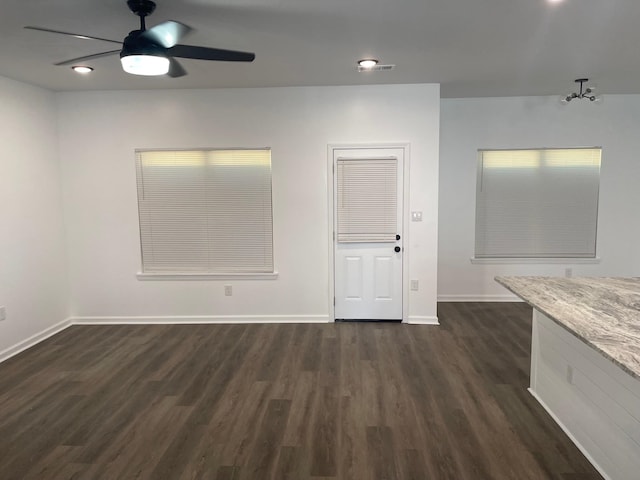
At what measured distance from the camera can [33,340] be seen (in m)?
4.28

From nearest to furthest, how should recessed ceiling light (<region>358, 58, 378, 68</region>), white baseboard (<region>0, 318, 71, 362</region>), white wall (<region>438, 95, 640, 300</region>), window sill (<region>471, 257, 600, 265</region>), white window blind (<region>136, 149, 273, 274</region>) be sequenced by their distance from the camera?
recessed ceiling light (<region>358, 58, 378, 68</region>)
white baseboard (<region>0, 318, 71, 362</region>)
white window blind (<region>136, 149, 273, 274</region>)
white wall (<region>438, 95, 640, 300</region>)
window sill (<region>471, 257, 600, 265</region>)

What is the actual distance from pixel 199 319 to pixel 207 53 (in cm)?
324

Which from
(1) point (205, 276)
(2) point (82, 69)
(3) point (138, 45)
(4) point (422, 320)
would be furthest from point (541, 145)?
(2) point (82, 69)

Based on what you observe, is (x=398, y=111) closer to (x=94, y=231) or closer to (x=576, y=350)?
(x=576, y=350)

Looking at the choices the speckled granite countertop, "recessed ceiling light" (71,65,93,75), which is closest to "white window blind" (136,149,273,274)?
"recessed ceiling light" (71,65,93,75)

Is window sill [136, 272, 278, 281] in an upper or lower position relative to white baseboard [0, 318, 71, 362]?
upper

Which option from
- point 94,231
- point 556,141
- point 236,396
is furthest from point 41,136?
point 556,141

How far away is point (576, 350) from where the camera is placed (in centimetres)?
251

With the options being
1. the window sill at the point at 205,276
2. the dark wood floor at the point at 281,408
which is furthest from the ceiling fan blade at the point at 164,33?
the window sill at the point at 205,276

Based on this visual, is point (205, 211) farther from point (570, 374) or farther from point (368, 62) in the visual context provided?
point (570, 374)

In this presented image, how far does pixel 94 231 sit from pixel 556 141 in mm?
5809

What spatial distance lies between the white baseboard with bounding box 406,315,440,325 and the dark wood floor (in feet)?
0.56

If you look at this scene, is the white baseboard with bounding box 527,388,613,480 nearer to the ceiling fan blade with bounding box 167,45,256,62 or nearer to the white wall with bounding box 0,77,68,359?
the ceiling fan blade with bounding box 167,45,256,62

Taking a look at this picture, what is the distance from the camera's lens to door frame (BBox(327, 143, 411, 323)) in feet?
15.0
